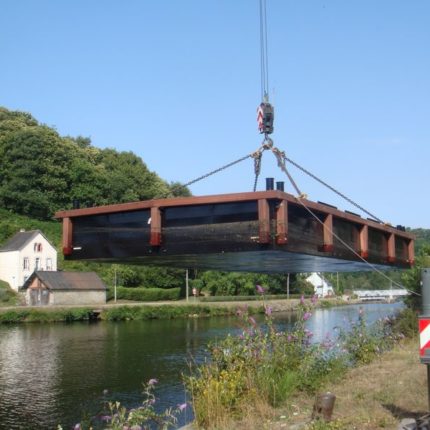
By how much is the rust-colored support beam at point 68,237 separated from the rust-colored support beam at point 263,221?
3935 millimetres

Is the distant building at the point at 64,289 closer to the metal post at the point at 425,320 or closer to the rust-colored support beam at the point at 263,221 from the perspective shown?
the rust-colored support beam at the point at 263,221

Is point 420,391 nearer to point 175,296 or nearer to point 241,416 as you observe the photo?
point 241,416

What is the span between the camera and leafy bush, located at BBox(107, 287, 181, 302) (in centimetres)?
7538

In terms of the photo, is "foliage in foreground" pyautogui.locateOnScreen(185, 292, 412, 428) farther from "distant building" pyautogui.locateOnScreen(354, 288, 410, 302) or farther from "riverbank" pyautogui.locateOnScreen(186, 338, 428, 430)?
"distant building" pyautogui.locateOnScreen(354, 288, 410, 302)

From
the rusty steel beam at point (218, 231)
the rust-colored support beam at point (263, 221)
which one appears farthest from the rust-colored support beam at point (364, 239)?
the rust-colored support beam at point (263, 221)

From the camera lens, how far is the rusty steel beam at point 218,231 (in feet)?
27.8

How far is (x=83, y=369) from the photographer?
26.3 metres

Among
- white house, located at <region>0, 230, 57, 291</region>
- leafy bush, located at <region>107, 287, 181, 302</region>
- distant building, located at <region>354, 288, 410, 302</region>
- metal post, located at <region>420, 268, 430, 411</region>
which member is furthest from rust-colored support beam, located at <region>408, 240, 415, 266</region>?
distant building, located at <region>354, 288, 410, 302</region>

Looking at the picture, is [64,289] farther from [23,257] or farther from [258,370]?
[258,370]

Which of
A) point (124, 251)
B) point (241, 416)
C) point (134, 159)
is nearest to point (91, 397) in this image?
point (124, 251)

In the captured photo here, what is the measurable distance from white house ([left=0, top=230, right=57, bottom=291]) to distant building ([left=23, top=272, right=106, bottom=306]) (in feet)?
14.1

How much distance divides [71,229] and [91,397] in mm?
11397

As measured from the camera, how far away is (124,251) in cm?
986

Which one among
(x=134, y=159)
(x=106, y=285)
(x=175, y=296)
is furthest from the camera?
(x=134, y=159)
